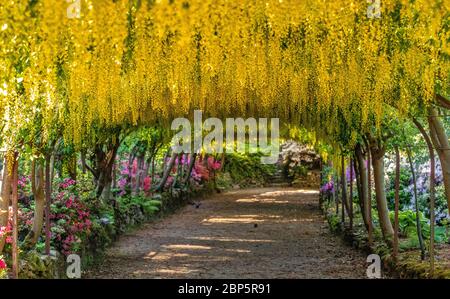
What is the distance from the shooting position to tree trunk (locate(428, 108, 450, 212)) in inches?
197

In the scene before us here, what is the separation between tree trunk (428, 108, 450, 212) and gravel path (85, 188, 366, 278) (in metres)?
1.79

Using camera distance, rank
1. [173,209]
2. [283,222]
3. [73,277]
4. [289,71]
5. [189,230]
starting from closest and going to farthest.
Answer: [289,71] < [73,277] < [189,230] < [283,222] < [173,209]

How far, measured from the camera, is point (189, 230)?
11.1 meters

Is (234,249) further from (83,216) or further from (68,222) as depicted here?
(68,222)

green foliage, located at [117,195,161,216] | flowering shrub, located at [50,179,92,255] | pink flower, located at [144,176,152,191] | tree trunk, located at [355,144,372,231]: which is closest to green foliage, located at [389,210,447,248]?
tree trunk, located at [355,144,372,231]

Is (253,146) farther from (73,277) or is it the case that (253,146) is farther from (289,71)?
(289,71)

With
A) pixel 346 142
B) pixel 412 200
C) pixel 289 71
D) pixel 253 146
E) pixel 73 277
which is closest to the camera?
pixel 289 71

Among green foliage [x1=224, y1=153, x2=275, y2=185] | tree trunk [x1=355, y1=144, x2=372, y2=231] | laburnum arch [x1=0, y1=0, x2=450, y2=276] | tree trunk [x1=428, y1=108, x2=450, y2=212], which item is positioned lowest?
green foliage [x1=224, y1=153, x2=275, y2=185]

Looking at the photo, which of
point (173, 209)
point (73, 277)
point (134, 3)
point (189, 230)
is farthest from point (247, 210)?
point (134, 3)

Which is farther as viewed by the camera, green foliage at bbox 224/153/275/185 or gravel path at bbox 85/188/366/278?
green foliage at bbox 224/153/275/185

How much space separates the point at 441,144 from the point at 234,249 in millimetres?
4254

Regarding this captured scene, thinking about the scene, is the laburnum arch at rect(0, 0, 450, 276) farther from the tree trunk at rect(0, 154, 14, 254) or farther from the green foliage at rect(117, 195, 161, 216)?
the green foliage at rect(117, 195, 161, 216)

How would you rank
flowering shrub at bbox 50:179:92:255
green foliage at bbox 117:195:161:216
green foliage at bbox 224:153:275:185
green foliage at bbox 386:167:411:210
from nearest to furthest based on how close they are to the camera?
1. flowering shrub at bbox 50:179:92:255
2. green foliage at bbox 386:167:411:210
3. green foliage at bbox 117:195:161:216
4. green foliage at bbox 224:153:275:185

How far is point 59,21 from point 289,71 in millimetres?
2318
